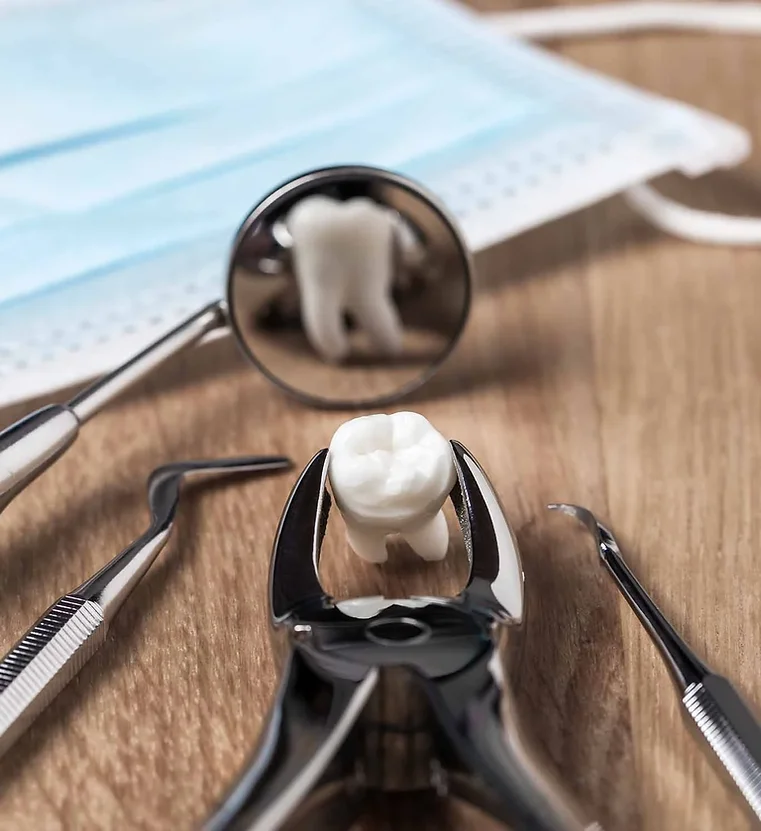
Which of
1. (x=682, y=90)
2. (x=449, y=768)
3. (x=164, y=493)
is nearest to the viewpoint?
(x=449, y=768)

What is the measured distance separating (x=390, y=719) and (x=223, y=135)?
14.4 inches

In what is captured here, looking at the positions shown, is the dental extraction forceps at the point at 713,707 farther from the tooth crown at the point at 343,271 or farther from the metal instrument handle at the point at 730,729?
the tooth crown at the point at 343,271

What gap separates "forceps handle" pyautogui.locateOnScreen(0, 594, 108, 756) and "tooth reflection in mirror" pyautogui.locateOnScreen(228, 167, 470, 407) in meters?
0.15

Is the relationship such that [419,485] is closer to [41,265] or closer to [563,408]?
[563,408]

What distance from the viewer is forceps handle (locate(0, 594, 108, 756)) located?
0.94ft

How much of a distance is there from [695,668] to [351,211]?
0.74 ft

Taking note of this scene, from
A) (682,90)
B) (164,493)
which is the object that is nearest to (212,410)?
(164,493)

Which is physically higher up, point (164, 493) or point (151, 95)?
point (151, 95)

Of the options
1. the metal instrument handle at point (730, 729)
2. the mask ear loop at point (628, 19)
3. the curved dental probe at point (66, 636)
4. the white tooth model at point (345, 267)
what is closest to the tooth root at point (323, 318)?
the white tooth model at point (345, 267)

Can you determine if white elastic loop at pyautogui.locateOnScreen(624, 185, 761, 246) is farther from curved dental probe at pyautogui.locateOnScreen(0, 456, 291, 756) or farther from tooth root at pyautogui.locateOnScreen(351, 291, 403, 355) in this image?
curved dental probe at pyautogui.locateOnScreen(0, 456, 291, 756)

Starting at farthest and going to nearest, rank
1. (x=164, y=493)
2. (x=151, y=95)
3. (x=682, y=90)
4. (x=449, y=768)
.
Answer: (x=682, y=90) < (x=151, y=95) < (x=164, y=493) < (x=449, y=768)

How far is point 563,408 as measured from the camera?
17.3 inches

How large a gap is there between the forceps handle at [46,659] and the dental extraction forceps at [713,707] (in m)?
0.16

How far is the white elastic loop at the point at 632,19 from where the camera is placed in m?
0.73
